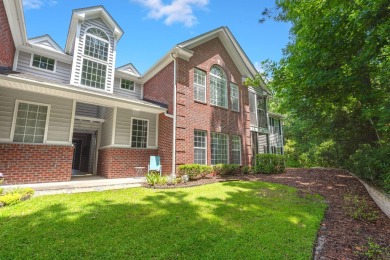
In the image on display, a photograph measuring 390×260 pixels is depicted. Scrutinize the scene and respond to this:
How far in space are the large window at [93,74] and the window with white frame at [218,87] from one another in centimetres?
604

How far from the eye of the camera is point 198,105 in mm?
10508

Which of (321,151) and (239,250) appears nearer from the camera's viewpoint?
(239,250)

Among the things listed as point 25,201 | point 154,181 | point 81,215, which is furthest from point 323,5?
point 25,201

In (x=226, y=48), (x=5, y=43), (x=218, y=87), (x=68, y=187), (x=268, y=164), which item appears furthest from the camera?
(x=226, y=48)

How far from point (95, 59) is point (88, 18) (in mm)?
2157

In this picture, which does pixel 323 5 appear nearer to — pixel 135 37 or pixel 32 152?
pixel 135 37

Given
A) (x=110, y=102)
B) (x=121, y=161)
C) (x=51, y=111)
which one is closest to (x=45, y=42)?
(x=51, y=111)

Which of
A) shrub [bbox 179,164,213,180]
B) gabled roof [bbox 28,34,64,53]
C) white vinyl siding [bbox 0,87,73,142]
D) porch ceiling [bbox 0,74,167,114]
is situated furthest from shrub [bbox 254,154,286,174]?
gabled roof [bbox 28,34,64,53]

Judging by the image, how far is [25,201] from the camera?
477 cm

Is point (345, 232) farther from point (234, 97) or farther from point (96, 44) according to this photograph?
point (96, 44)

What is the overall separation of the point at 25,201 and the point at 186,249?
4.48 meters

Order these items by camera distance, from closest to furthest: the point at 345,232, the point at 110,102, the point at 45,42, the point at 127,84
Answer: the point at 345,232, the point at 110,102, the point at 45,42, the point at 127,84

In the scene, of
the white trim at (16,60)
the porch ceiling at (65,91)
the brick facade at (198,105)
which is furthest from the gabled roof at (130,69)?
the white trim at (16,60)

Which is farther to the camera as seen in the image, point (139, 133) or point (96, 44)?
point (96, 44)
